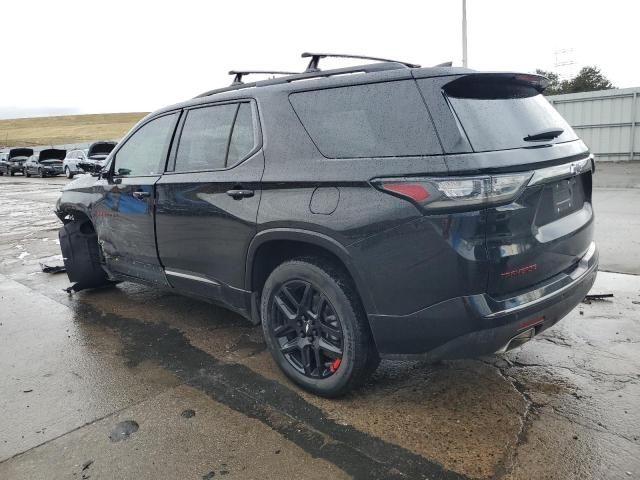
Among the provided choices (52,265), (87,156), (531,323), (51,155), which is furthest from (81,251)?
(51,155)

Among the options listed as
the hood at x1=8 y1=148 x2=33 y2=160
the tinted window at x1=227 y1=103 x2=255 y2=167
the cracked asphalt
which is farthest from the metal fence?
the hood at x1=8 y1=148 x2=33 y2=160

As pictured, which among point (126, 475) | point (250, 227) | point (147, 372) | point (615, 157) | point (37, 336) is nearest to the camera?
point (126, 475)

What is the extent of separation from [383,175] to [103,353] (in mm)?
2742

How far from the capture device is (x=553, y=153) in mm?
2732

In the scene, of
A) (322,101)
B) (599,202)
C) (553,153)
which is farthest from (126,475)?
(599,202)

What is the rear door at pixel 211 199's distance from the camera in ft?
10.9

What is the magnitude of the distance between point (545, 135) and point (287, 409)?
213 cm

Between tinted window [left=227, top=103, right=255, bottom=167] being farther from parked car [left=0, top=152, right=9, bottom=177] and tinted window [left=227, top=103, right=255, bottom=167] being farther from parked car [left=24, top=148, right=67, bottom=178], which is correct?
parked car [left=0, top=152, right=9, bottom=177]

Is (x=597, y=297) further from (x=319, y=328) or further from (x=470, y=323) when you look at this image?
(x=319, y=328)

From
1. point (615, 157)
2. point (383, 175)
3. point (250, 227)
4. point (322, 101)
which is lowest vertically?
point (615, 157)

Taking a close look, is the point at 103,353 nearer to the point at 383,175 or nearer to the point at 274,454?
the point at 274,454

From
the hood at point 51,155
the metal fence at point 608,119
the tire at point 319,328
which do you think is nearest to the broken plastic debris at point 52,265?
the tire at point 319,328

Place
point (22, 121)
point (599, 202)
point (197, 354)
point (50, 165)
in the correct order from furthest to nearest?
point (22, 121) → point (50, 165) → point (599, 202) → point (197, 354)

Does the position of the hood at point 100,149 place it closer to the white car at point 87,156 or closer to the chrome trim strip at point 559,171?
the white car at point 87,156
